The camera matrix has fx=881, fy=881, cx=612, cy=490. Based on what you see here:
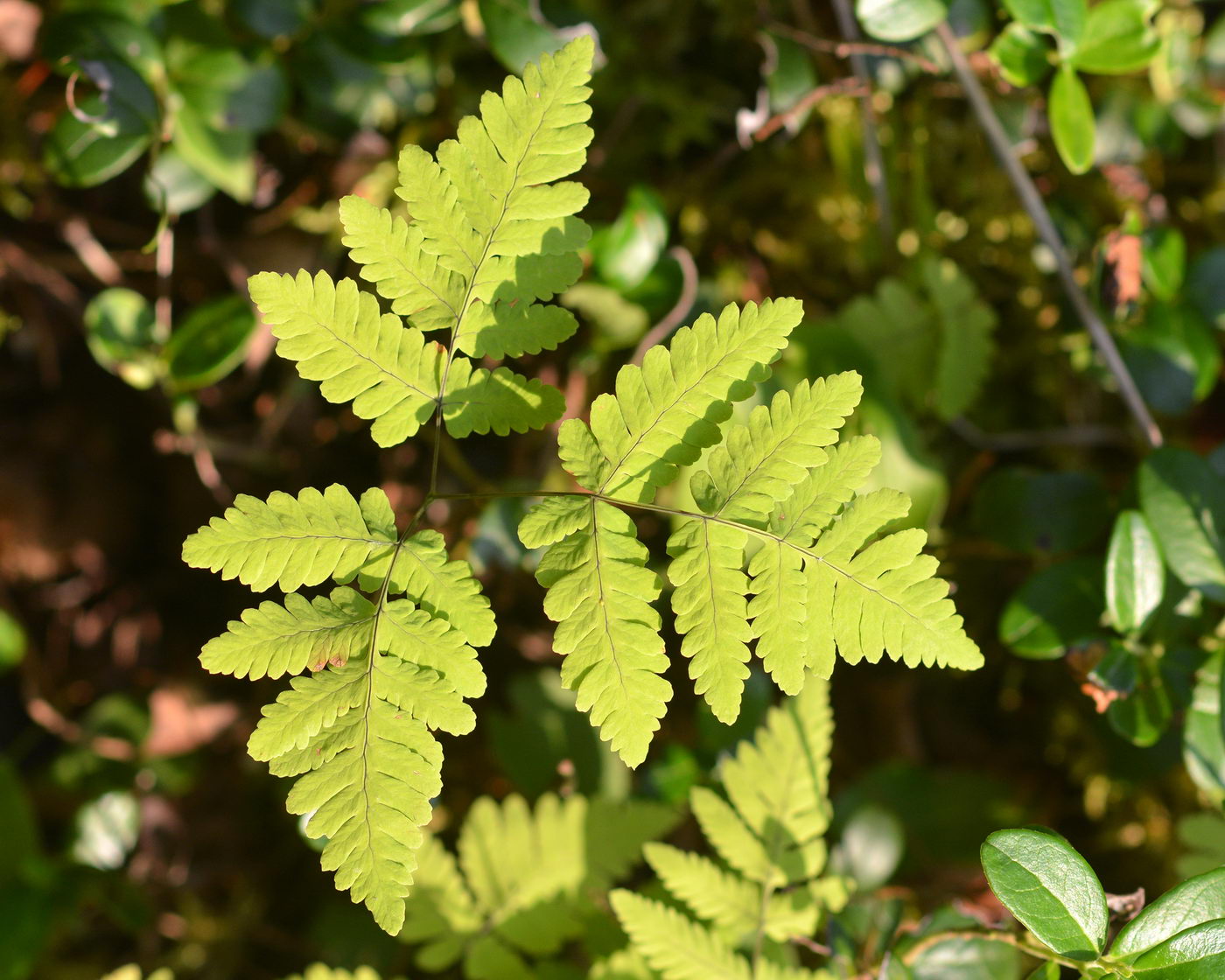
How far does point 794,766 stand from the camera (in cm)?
171

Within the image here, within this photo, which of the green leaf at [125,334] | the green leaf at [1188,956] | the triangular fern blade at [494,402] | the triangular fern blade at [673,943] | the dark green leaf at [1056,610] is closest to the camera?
the green leaf at [1188,956]

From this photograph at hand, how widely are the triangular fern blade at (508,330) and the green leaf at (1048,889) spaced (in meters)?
0.97

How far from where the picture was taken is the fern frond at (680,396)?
1.26 metres

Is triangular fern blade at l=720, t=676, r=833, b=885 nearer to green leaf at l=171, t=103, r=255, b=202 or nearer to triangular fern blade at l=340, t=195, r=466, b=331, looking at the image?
triangular fern blade at l=340, t=195, r=466, b=331

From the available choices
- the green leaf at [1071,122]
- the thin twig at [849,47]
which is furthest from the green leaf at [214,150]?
the green leaf at [1071,122]

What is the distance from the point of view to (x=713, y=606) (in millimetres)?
1300

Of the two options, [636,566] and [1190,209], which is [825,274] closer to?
[1190,209]

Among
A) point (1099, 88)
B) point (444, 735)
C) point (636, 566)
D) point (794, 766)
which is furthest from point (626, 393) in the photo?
point (1099, 88)

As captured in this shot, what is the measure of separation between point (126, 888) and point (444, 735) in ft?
2.86

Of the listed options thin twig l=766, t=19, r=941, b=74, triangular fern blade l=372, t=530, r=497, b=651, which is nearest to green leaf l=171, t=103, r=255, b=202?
triangular fern blade l=372, t=530, r=497, b=651

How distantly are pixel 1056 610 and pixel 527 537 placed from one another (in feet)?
3.73

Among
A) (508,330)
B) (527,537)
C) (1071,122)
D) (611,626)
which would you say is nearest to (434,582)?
(527,537)

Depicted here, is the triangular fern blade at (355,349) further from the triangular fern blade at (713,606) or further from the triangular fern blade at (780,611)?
the triangular fern blade at (780,611)

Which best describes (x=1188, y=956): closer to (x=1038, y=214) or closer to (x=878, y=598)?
(x=878, y=598)
